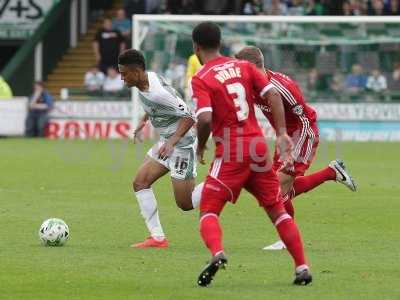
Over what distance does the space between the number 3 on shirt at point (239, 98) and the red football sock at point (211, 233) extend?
82cm

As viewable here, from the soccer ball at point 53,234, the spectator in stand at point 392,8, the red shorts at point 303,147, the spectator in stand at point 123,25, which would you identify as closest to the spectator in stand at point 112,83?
the spectator in stand at point 123,25

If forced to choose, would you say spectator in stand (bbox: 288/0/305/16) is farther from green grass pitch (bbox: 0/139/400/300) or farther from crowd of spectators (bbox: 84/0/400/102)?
green grass pitch (bbox: 0/139/400/300)

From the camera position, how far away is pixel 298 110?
40.8 feet

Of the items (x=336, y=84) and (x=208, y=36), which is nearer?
(x=208, y=36)

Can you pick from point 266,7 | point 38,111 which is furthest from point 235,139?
point 266,7

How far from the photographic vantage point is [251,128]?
981 cm

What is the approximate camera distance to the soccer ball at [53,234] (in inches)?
478

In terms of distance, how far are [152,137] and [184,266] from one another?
20516mm

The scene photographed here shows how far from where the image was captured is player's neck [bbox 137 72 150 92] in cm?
1226

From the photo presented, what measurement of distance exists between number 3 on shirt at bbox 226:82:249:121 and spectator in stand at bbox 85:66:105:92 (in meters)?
24.1

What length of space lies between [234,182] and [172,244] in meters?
3.05

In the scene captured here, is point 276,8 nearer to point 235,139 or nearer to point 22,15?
point 22,15

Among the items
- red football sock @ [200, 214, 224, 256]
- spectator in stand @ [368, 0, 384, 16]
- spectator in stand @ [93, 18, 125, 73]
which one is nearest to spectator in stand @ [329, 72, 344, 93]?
spectator in stand @ [368, 0, 384, 16]

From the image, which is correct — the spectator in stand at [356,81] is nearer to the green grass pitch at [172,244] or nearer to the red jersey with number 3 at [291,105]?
the green grass pitch at [172,244]
